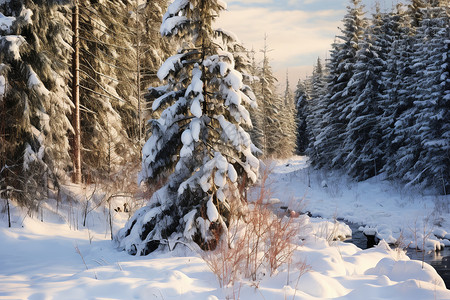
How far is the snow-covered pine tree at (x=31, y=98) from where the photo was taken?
9.79 m

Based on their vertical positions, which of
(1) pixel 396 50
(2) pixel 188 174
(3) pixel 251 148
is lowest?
(2) pixel 188 174

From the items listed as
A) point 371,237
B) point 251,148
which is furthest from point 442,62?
point 251,148

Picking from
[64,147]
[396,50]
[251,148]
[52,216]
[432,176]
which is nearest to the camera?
[251,148]

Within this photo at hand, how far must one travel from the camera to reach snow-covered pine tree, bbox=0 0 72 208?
9789mm

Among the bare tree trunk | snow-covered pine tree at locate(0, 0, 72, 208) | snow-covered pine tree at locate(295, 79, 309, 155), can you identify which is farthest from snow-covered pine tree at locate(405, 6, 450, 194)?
snow-covered pine tree at locate(295, 79, 309, 155)

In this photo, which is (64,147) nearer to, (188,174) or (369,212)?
(188,174)

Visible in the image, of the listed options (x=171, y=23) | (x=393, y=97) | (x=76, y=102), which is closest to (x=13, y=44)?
(x=76, y=102)

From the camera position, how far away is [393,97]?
64.4 feet

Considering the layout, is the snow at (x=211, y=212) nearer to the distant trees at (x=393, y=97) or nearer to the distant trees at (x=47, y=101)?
the distant trees at (x=47, y=101)

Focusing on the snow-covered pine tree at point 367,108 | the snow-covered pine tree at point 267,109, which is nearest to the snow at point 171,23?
the snow-covered pine tree at point 367,108

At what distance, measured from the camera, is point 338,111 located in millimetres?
24562

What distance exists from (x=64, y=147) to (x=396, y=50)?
58.5 ft

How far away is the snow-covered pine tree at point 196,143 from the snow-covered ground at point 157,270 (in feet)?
2.12

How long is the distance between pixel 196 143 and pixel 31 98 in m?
6.10
